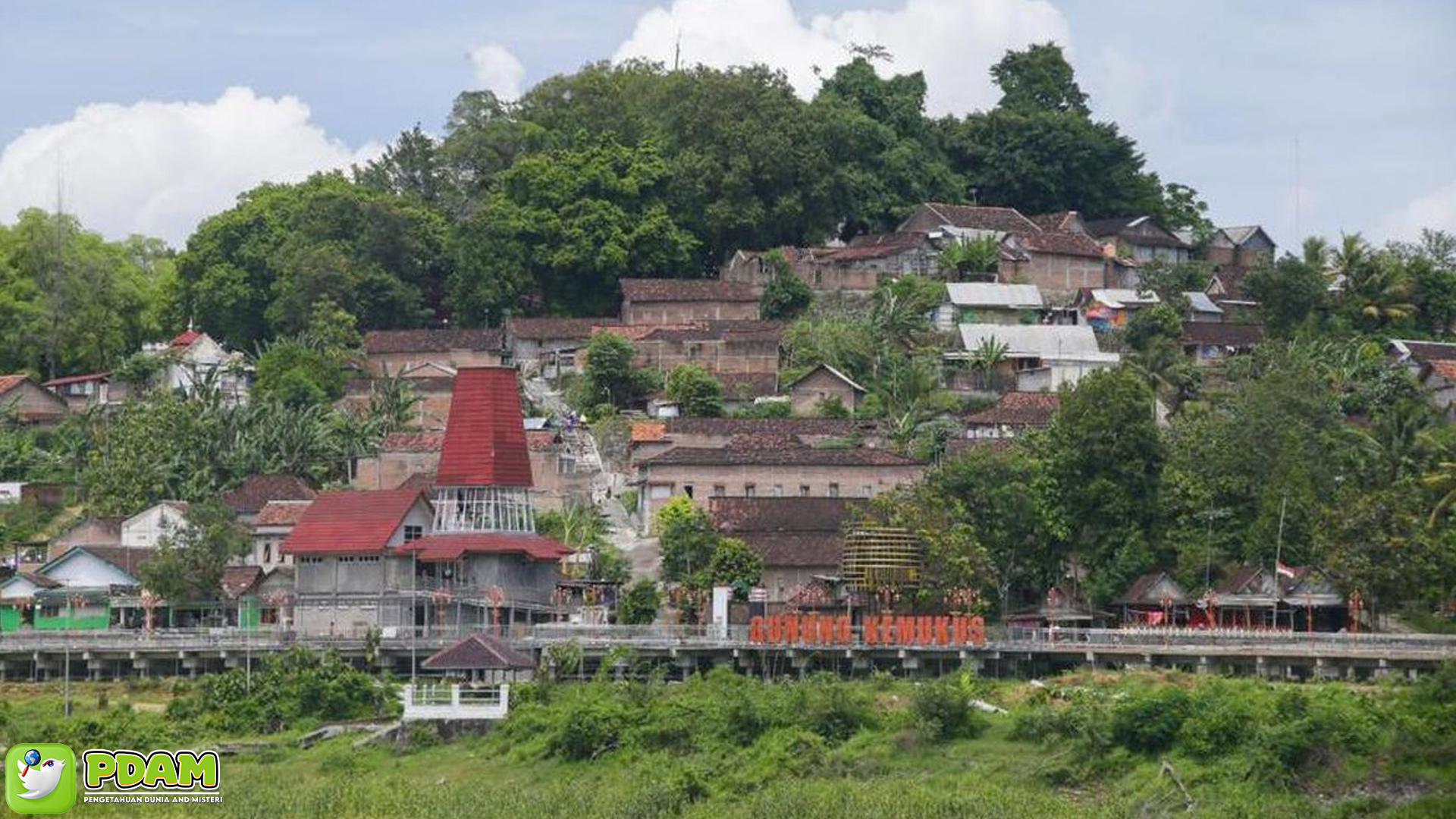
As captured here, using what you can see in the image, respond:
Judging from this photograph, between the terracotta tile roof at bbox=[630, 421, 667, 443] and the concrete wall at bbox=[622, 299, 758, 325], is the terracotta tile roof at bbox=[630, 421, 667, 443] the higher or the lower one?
the lower one

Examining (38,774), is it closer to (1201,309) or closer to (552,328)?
(552,328)

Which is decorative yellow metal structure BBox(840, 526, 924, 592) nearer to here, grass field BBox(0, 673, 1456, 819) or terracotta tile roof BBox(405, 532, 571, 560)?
terracotta tile roof BBox(405, 532, 571, 560)

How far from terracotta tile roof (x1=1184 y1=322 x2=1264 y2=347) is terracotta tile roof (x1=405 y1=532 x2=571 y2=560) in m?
32.8

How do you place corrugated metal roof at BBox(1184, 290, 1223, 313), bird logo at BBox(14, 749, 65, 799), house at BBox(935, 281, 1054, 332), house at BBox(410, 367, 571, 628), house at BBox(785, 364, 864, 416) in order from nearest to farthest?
bird logo at BBox(14, 749, 65, 799), house at BBox(410, 367, 571, 628), house at BBox(785, 364, 864, 416), house at BBox(935, 281, 1054, 332), corrugated metal roof at BBox(1184, 290, 1223, 313)

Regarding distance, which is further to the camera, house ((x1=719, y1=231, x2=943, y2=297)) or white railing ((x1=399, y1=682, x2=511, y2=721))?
house ((x1=719, y1=231, x2=943, y2=297))

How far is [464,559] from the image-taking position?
263ft

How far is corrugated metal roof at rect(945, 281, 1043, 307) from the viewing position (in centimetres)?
10638

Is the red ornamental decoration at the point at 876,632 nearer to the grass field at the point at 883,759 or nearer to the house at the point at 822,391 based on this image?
the grass field at the point at 883,759

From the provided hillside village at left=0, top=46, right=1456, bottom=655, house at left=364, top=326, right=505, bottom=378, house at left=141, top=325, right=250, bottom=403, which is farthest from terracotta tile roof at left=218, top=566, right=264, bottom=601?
house at left=364, top=326, right=505, bottom=378

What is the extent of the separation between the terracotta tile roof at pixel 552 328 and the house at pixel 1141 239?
2086 centimetres

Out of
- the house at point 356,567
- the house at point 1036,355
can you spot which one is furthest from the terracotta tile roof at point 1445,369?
the house at point 356,567

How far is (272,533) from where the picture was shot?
87.9 metres

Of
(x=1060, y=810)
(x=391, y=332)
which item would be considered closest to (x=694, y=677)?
(x=1060, y=810)

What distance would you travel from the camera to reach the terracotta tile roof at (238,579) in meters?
85.2
